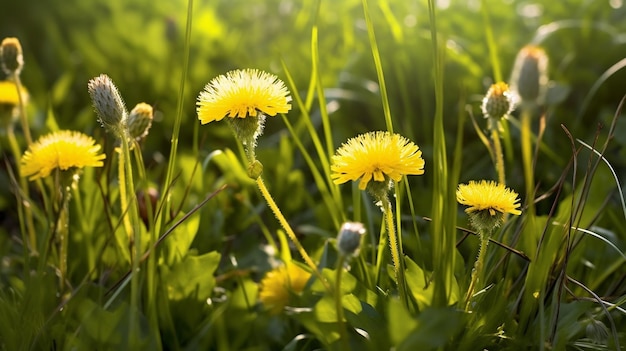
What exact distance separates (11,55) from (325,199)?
0.79 meters

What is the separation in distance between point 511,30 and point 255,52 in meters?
1.14

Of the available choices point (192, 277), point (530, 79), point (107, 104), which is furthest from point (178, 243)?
point (530, 79)

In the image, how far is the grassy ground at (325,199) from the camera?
1.23 m

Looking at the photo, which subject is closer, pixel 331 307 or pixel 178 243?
pixel 331 307

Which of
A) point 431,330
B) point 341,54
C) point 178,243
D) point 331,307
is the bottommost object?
point 431,330

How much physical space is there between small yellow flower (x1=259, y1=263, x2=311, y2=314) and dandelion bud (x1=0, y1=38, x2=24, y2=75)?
76 cm

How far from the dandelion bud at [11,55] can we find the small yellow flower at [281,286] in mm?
759

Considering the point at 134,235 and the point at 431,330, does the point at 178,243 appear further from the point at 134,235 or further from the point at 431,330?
the point at 431,330

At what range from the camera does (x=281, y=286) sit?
157cm

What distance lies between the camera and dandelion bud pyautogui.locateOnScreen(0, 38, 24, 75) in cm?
172

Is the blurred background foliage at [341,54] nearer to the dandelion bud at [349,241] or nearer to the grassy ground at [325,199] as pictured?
the grassy ground at [325,199]

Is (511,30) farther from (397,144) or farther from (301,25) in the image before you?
(397,144)

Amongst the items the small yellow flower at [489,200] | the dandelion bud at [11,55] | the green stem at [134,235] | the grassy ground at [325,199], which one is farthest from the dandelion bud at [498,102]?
the dandelion bud at [11,55]

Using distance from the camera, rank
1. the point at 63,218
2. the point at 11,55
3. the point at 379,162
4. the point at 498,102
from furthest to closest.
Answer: the point at 11,55
the point at 63,218
the point at 498,102
the point at 379,162
